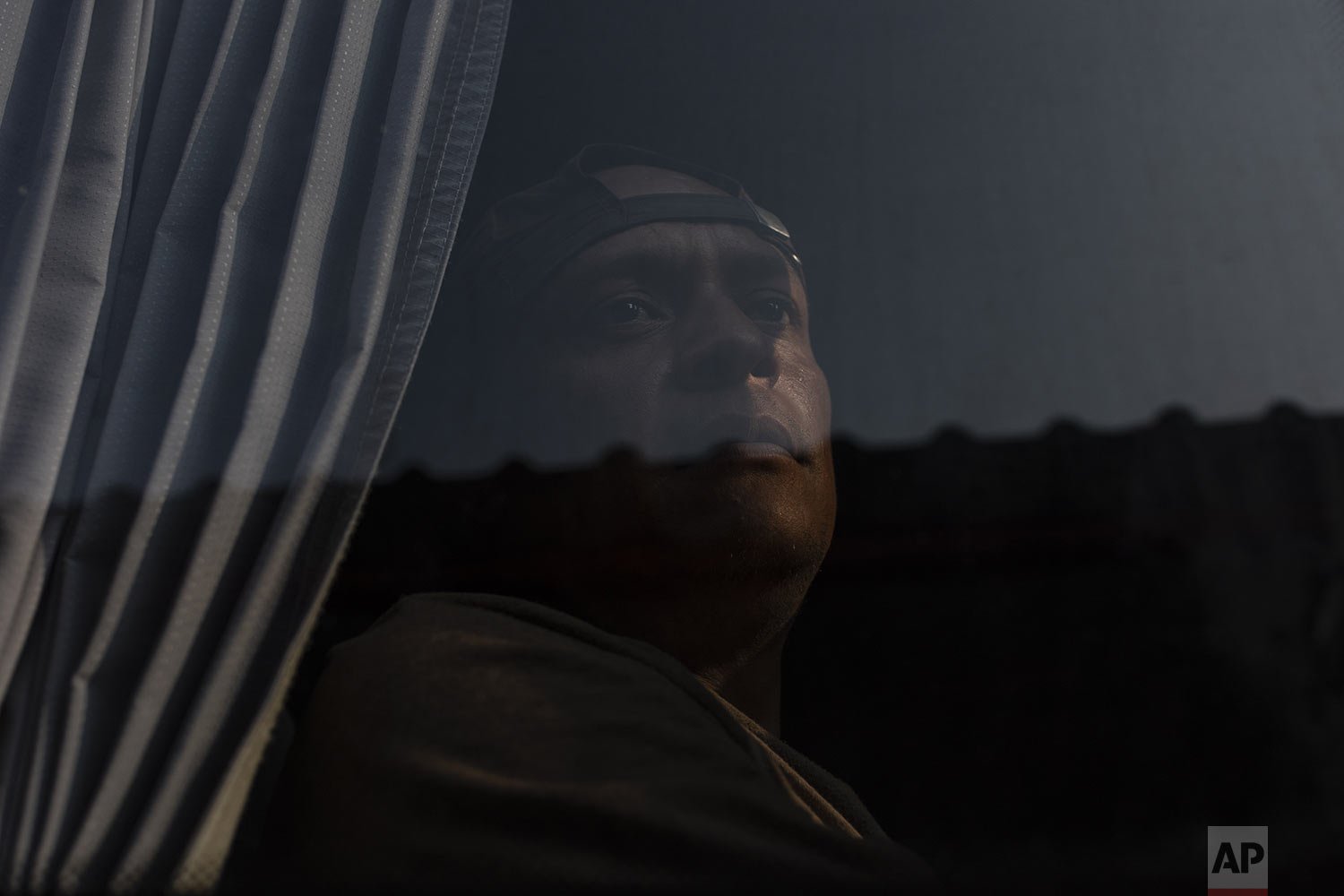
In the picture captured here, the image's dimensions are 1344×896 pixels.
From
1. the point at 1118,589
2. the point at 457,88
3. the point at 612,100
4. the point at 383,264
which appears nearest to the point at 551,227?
the point at 612,100

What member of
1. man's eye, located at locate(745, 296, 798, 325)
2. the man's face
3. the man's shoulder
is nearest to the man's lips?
the man's face

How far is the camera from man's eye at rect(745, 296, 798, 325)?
110 cm

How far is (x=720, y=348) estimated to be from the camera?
3.43 ft

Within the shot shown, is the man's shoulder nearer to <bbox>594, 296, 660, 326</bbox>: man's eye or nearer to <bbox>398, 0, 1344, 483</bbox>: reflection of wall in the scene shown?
<bbox>398, 0, 1344, 483</bbox>: reflection of wall

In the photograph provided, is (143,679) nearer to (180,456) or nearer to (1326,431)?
(180,456)

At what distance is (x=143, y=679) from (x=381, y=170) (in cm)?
38

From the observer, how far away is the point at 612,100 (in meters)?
1.01

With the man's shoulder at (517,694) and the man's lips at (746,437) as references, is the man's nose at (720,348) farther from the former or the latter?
the man's shoulder at (517,694)

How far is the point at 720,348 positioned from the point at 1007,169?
31 centimetres

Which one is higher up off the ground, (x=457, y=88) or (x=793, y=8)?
(x=793, y=8)

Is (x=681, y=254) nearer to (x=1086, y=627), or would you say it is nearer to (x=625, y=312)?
(x=625, y=312)

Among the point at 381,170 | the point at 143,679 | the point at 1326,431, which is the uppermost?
the point at 381,170

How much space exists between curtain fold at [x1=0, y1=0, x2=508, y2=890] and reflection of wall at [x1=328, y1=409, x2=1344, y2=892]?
0.29 ft
